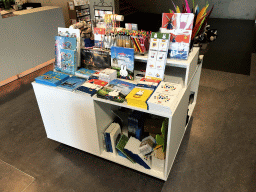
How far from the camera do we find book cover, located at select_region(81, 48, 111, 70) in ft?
6.58

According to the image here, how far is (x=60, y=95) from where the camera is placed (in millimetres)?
1886

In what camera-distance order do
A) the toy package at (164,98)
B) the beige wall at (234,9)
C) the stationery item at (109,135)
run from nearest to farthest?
1. the toy package at (164,98)
2. the stationery item at (109,135)
3. the beige wall at (234,9)

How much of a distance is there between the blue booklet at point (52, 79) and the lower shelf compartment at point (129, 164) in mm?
827

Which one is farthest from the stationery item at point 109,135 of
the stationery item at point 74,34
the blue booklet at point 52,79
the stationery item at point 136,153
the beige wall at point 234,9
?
the beige wall at point 234,9

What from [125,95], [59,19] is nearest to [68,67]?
[125,95]

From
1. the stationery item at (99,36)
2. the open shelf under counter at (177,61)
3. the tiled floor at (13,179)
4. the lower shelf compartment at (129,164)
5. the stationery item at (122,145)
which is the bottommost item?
the tiled floor at (13,179)

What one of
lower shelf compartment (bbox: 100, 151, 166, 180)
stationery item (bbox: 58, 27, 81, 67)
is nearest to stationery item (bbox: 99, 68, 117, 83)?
stationery item (bbox: 58, 27, 81, 67)

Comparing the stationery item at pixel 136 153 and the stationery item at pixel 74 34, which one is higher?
the stationery item at pixel 74 34

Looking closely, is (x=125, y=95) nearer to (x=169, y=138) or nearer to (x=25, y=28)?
(x=169, y=138)

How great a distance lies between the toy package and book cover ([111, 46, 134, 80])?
14.1 inches

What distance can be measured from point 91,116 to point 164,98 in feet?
2.26

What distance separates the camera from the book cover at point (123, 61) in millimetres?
Answer: 1843

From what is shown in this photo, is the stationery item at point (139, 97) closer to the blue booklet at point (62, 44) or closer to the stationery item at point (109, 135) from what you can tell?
the stationery item at point (109, 135)

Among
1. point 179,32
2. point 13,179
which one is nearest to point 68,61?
point 179,32
